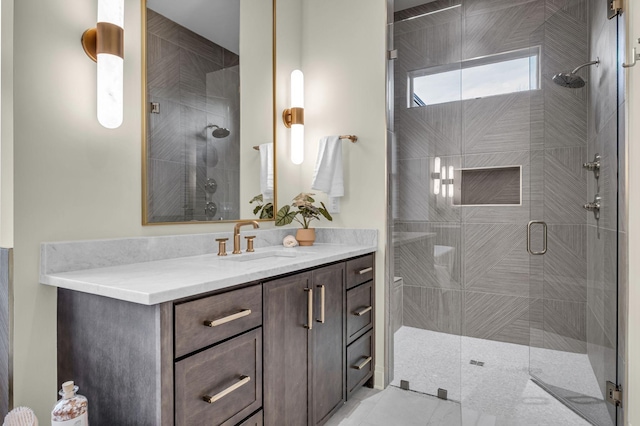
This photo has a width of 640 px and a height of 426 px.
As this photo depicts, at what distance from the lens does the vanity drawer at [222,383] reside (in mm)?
1040

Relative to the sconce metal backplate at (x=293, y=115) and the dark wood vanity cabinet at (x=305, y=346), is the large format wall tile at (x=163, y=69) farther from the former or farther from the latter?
the dark wood vanity cabinet at (x=305, y=346)

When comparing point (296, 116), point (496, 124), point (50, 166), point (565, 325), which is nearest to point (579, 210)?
point (565, 325)

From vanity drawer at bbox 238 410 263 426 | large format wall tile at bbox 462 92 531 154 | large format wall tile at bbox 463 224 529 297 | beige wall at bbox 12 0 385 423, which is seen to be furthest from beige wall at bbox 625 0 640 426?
beige wall at bbox 12 0 385 423

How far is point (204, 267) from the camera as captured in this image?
1.40m

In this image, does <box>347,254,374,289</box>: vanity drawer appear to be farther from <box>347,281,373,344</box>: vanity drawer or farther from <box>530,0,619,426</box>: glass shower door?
<box>530,0,619,426</box>: glass shower door

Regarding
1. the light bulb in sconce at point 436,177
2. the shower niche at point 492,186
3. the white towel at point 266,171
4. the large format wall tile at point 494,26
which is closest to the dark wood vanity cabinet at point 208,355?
the white towel at point 266,171

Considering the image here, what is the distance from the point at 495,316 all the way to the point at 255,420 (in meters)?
2.05

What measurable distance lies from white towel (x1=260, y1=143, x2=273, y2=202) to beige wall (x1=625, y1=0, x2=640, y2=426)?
1812mm

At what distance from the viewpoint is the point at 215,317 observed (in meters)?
1.14

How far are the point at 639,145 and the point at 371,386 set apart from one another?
184 cm

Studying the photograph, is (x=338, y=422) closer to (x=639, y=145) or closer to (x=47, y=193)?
(x=47, y=193)

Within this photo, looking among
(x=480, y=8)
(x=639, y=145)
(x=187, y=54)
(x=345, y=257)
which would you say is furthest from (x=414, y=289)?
(x=480, y=8)

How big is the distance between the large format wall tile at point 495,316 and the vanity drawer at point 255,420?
60.7 inches

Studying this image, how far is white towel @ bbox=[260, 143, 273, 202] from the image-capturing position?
2.24 m
